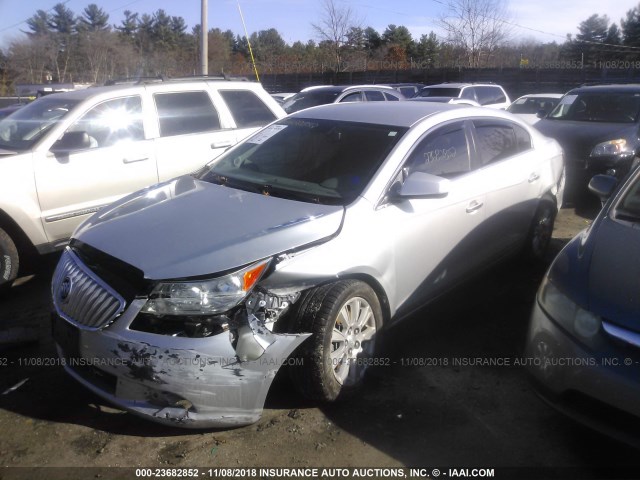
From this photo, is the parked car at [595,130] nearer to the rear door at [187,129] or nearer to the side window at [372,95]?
the side window at [372,95]

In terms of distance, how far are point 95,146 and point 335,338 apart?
3598 millimetres

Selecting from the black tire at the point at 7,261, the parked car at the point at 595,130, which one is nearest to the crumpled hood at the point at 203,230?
the black tire at the point at 7,261

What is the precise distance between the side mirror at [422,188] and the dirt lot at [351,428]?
113cm

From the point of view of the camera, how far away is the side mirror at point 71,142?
206 inches

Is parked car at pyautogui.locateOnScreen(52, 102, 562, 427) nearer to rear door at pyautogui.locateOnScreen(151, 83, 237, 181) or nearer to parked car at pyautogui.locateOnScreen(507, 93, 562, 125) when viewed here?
rear door at pyautogui.locateOnScreen(151, 83, 237, 181)

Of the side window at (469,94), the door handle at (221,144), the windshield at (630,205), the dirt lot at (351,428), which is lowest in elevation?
the dirt lot at (351,428)

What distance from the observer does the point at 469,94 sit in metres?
15.8

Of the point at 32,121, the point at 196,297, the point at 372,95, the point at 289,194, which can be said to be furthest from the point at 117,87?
the point at 372,95

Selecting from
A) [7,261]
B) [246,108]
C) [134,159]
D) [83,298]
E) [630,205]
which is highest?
[246,108]

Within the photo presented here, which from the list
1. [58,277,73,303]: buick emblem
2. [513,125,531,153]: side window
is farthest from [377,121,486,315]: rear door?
[58,277,73,303]: buick emblem

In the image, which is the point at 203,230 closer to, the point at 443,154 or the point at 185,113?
the point at 443,154

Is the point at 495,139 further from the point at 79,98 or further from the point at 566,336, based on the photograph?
the point at 79,98

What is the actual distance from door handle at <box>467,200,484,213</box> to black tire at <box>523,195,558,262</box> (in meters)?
1.22

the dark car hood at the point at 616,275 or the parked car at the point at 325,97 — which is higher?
the parked car at the point at 325,97
